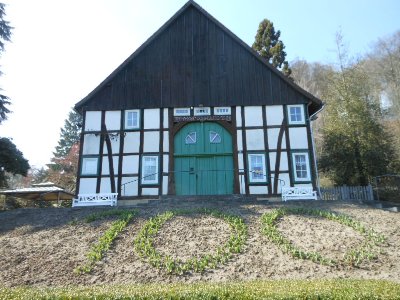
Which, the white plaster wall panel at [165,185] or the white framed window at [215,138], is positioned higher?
the white framed window at [215,138]

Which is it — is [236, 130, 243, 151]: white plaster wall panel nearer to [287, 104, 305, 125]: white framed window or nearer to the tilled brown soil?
[287, 104, 305, 125]: white framed window

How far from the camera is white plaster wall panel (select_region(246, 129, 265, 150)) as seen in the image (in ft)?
63.4

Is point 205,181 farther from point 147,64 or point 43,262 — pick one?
point 43,262

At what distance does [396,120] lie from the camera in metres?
31.0

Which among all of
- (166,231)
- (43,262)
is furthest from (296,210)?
(43,262)

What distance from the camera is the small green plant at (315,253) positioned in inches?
407

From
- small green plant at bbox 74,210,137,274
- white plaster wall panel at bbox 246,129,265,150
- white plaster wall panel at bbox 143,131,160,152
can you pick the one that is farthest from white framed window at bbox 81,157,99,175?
white plaster wall panel at bbox 246,129,265,150

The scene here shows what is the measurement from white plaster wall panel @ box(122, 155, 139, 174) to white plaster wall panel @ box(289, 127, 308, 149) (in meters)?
7.71

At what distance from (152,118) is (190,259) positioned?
35.2ft

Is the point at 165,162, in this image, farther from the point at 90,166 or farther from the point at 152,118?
the point at 90,166

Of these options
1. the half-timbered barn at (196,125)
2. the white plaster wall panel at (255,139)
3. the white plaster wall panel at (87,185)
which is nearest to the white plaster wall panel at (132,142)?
the half-timbered barn at (196,125)

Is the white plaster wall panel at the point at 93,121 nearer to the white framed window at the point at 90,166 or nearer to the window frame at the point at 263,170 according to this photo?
the white framed window at the point at 90,166

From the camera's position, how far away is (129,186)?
1900 centimetres

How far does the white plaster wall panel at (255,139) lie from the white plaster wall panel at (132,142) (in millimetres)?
5538
